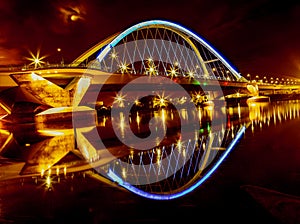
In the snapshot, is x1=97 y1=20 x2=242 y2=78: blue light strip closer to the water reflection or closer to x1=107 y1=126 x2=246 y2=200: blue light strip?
the water reflection

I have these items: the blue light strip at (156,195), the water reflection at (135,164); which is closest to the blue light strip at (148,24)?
the water reflection at (135,164)

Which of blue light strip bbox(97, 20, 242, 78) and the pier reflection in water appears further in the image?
blue light strip bbox(97, 20, 242, 78)

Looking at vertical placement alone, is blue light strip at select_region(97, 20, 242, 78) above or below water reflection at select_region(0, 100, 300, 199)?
above

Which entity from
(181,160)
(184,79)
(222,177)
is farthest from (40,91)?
(222,177)

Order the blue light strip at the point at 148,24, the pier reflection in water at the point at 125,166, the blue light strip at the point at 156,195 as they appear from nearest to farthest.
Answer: the blue light strip at the point at 156,195 < the pier reflection in water at the point at 125,166 < the blue light strip at the point at 148,24

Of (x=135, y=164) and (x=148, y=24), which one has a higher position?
(x=148, y=24)

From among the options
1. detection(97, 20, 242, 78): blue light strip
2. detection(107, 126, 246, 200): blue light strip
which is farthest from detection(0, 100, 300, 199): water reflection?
detection(97, 20, 242, 78): blue light strip

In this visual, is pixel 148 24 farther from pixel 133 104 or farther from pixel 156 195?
pixel 156 195

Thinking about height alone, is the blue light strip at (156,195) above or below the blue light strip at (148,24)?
below

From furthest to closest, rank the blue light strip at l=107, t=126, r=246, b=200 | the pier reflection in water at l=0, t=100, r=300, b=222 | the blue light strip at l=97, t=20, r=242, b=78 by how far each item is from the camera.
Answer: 1. the blue light strip at l=97, t=20, r=242, b=78
2. the pier reflection in water at l=0, t=100, r=300, b=222
3. the blue light strip at l=107, t=126, r=246, b=200

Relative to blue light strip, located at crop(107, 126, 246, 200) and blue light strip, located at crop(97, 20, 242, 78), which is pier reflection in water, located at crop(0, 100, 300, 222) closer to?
blue light strip, located at crop(107, 126, 246, 200)

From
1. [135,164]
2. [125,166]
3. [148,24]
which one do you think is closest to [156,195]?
[125,166]

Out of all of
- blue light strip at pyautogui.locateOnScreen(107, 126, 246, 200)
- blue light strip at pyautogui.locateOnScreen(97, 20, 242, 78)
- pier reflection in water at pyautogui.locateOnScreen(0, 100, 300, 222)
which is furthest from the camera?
blue light strip at pyautogui.locateOnScreen(97, 20, 242, 78)

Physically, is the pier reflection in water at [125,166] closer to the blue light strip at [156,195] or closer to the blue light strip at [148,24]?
the blue light strip at [156,195]
